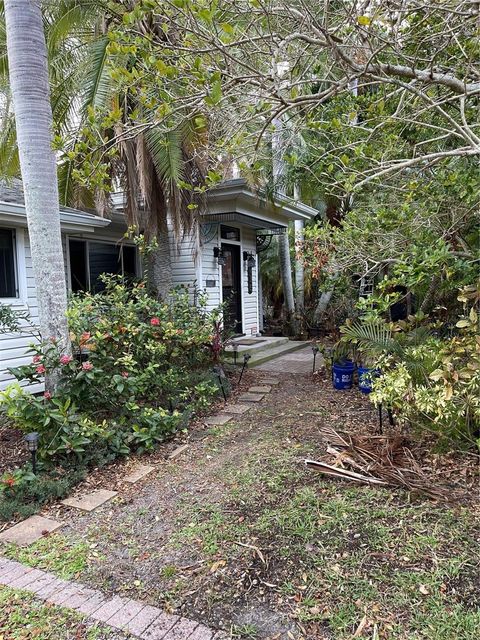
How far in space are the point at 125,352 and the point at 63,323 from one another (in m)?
0.67

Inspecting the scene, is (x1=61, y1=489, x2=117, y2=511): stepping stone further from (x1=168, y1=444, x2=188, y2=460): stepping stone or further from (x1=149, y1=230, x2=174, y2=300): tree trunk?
(x1=149, y1=230, x2=174, y2=300): tree trunk

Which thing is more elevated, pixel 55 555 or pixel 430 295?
pixel 430 295

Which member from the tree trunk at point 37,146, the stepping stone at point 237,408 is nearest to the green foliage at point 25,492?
the tree trunk at point 37,146

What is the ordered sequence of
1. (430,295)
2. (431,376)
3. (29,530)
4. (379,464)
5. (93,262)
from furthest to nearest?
(93,262) → (430,295) → (379,464) → (431,376) → (29,530)

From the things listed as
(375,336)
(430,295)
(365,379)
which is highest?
(430,295)

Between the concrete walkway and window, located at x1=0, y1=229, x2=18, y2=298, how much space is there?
4.21 meters

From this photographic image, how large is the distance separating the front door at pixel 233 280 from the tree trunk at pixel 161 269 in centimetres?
259

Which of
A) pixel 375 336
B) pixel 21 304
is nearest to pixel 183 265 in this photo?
pixel 21 304

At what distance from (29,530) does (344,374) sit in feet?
14.8

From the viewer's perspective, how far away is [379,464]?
10.6ft

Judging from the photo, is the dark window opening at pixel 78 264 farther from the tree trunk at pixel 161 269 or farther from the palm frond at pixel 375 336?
the palm frond at pixel 375 336

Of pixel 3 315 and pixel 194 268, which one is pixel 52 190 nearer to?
pixel 3 315

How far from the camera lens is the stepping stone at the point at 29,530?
8.84 ft

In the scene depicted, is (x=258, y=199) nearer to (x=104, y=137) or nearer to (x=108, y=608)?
(x=104, y=137)
